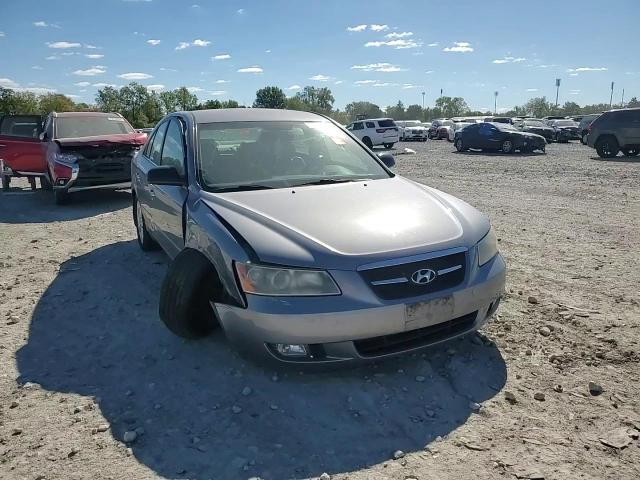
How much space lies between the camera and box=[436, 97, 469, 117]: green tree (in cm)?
12611

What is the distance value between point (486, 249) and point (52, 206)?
8818 mm

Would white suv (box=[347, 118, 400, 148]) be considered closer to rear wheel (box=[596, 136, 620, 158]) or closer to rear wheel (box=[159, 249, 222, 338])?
rear wheel (box=[596, 136, 620, 158])

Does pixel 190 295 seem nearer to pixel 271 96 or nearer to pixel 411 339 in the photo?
pixel 411 339

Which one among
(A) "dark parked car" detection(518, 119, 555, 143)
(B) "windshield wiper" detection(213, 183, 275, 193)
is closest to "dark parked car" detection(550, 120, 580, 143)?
(A) "dark parked car" detection(518, 119, 555, 143)

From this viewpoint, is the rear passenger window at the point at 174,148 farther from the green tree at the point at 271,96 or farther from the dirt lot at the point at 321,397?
the green tree at the point at 271,96

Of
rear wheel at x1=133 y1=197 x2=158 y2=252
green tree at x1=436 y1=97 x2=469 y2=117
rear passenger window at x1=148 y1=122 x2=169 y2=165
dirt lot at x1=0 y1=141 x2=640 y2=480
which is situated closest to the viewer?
dirt lot at x1=0 y1=141 x2=640 y2=480

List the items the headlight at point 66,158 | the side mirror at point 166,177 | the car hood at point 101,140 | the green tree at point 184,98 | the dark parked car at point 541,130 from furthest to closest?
the green tree at point 184,98, the dark parked car at point 541,130, the car hood at point 101,140, the headlight at point 66,158, the side mirror at point 166,177

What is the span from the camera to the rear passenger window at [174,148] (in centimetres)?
423

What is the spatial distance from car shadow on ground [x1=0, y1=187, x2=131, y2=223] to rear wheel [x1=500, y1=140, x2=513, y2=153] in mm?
16018

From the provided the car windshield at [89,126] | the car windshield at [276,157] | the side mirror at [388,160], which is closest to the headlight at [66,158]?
the car windshield at [89,126]

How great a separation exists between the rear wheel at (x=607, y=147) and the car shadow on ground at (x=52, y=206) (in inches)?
→ 619

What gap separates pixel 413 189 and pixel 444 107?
131 metres

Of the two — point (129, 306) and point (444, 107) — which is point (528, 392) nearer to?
point (129, 306)

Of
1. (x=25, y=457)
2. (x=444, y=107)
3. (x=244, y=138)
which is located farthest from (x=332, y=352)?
(x=444, y=107)
